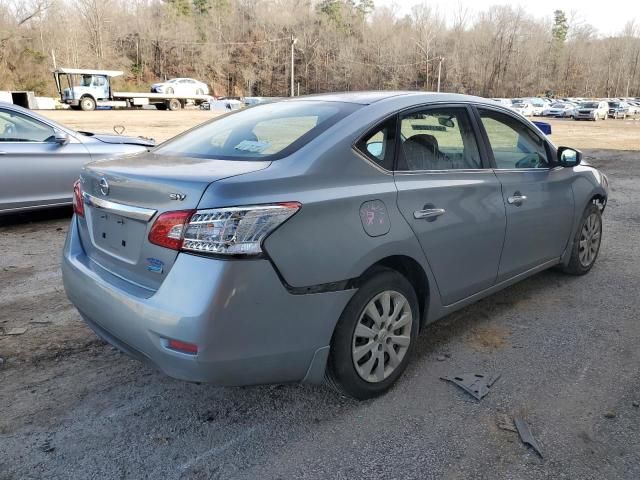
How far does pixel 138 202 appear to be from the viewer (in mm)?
2547

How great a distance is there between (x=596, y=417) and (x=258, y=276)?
6.24ft

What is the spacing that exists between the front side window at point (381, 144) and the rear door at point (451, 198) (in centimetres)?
6

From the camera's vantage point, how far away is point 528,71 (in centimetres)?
10750

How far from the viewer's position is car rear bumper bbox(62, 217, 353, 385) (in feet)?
7.48

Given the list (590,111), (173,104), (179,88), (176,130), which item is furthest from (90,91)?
(590,111)

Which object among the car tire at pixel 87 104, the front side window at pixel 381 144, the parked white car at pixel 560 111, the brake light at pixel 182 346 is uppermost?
the front side window at pixel 381 144

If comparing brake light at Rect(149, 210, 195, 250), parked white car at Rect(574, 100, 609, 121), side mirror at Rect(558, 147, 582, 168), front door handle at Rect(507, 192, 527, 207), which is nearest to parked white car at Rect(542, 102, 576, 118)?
parked white car at Rect(574, 100, 609, 121)

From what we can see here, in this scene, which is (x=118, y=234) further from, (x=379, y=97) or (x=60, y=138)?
(x=60, y=138)

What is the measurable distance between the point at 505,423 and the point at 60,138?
6.10 metres

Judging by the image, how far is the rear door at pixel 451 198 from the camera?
3051 mm

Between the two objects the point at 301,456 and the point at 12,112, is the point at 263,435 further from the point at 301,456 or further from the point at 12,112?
the point at 12,112

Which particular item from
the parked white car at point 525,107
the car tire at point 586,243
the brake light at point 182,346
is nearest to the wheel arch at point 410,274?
the brake light at point 182,346

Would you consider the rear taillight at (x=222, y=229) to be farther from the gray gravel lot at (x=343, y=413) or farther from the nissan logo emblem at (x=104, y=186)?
the gray gravel lot at (x=343, y=413)

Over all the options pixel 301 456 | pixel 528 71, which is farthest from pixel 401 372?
pixel 528 71
